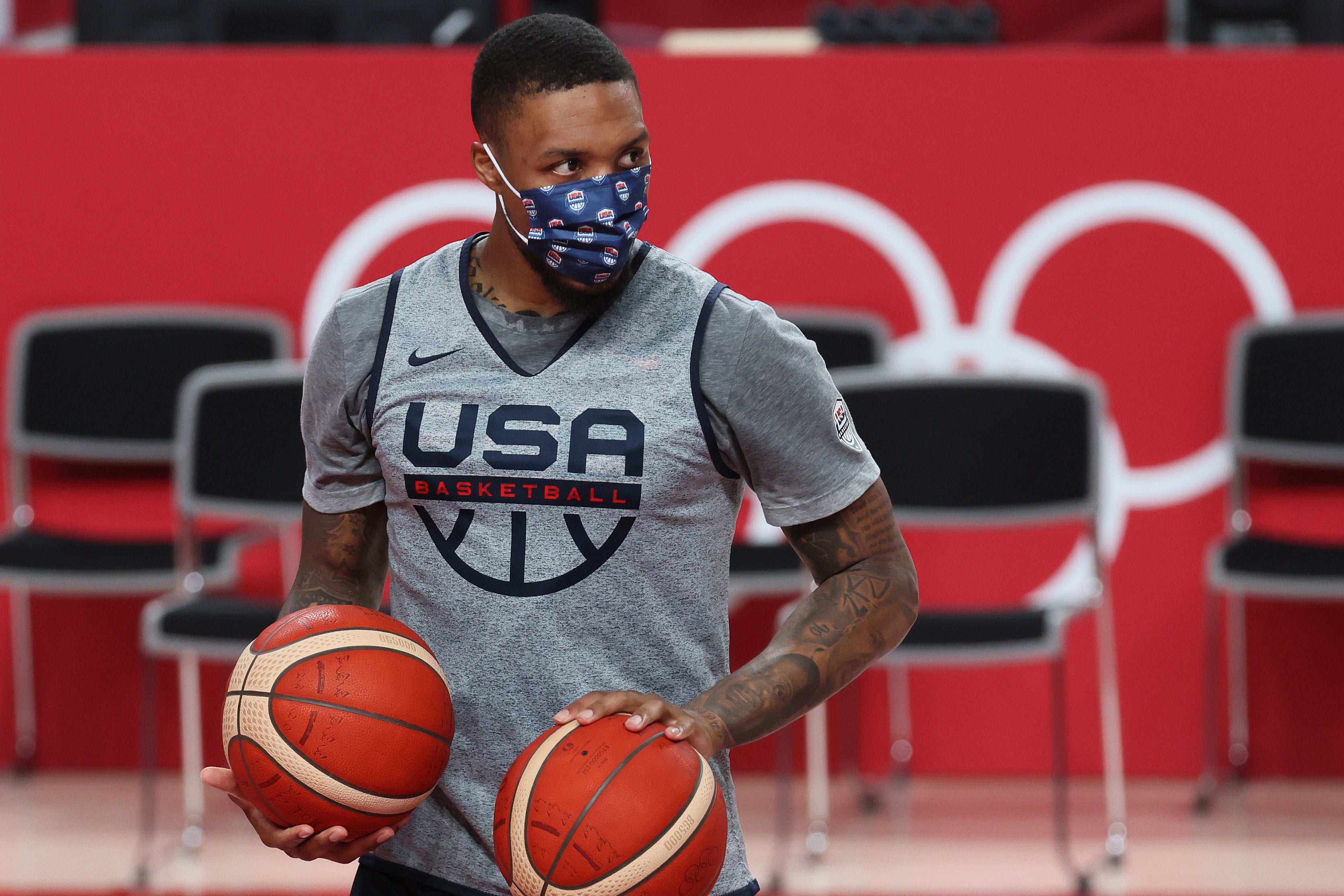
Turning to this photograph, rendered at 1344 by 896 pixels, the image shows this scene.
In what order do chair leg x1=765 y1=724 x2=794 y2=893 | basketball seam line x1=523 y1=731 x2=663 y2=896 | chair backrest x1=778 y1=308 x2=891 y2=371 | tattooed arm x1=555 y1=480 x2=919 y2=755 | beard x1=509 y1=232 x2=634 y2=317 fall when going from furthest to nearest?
1. chair backrest x1=778 y1=308 x2=891 y2=371
2. chair leg x1=765 y1=724 x2=794 y2=893
3. beard x1=509 y1=232 x2=634 y2=317
4. tattooed arm x1=555 y1=480 x2=919 y2=755
5. basketball seam line x1=523 y1=731 x2=663 y2=896

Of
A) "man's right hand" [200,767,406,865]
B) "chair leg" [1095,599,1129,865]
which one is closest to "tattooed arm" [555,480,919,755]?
"man's right hand" [200,767,406,865]

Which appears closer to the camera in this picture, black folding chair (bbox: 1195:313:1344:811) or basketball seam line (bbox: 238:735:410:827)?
basketball seam line (bbox: 238:735:410:827)

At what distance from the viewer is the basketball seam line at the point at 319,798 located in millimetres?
1616

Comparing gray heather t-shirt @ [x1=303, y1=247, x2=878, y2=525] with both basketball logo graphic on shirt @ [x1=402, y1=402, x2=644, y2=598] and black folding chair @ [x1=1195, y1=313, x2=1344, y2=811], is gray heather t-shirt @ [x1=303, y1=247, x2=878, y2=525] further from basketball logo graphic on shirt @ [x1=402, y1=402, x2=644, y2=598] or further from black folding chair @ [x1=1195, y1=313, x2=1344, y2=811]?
black folding chair @ [x1=1195, y1=313, x2=1344, y2=811]

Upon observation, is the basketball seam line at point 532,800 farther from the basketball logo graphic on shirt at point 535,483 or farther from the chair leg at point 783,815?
the chair leg at point 783,815

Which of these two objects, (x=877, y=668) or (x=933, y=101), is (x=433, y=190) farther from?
(x=877, y=668)

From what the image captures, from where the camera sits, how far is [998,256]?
15.0ft

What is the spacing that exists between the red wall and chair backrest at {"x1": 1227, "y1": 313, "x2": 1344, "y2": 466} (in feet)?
0.55

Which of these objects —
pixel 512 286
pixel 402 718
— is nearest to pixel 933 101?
pixel 512 286

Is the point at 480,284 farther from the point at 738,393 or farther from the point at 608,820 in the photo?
the point at 608,820

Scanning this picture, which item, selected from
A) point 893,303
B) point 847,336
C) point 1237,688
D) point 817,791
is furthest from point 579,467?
point 1237,688

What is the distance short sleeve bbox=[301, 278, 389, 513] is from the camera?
5.70 feet

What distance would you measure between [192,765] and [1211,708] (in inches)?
109

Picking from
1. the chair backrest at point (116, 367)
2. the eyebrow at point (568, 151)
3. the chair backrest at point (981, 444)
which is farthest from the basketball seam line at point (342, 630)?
the chair backrest at point (116, 367)
